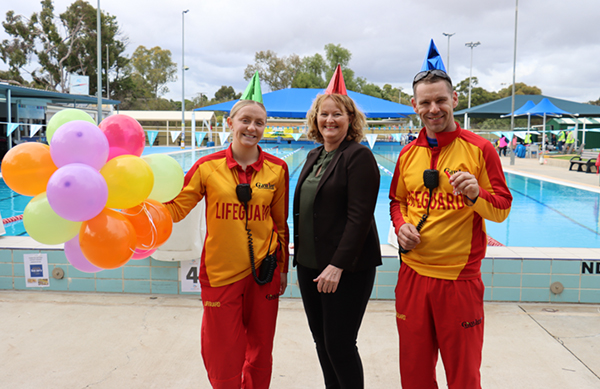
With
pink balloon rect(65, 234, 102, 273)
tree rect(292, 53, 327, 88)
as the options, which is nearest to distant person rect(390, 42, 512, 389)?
pink balloon rect(65, 234, 102, 273)

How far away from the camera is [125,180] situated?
62.3 inches

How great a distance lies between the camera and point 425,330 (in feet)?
5.51

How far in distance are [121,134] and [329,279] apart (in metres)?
1.07

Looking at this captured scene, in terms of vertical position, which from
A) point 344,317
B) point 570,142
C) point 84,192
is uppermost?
point 570,142

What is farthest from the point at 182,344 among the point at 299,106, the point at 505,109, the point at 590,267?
the point at 505,109

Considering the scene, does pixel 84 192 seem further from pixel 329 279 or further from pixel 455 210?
pixel 455 210

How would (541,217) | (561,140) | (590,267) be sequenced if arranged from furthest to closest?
(561,140), (541,217), (590,267)

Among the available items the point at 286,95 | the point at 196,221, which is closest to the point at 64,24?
the point at 286,95

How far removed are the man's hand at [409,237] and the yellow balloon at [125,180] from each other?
105 cm

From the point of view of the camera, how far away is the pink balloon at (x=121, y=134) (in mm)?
1753

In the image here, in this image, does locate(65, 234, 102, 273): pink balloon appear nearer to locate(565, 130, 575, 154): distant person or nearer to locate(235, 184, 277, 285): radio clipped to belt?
locate(235, 184, 277, 285): radio clipped to belt

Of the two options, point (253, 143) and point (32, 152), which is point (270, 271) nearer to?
point (253, 143)

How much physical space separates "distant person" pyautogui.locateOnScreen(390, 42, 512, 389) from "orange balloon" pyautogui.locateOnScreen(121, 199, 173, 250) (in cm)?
101

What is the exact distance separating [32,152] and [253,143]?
0.86 meters
